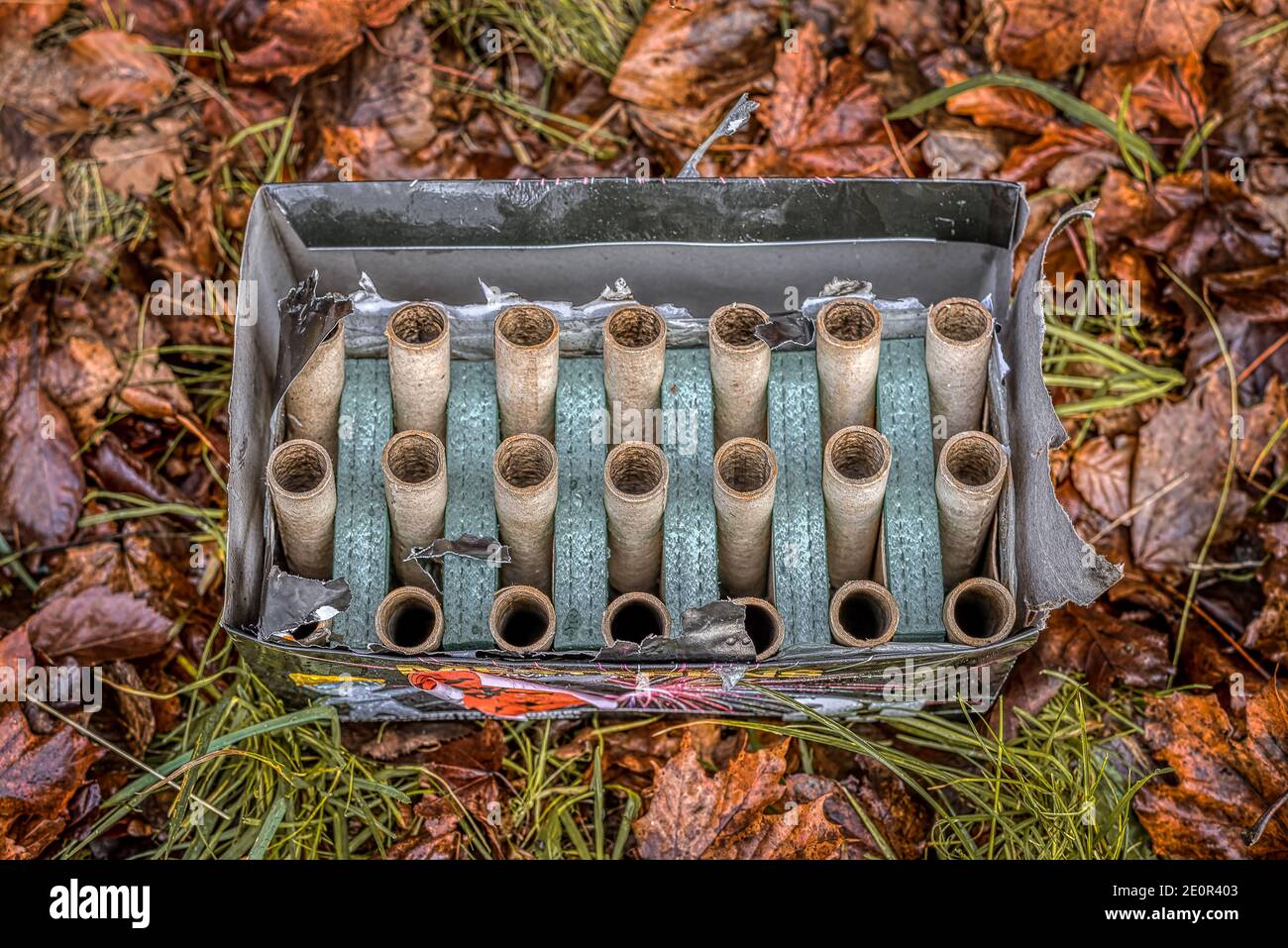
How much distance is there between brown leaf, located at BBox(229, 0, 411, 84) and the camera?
3529 millimetres

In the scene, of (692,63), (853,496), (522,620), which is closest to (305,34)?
(692,63)

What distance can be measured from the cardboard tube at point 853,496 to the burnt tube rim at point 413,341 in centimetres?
90

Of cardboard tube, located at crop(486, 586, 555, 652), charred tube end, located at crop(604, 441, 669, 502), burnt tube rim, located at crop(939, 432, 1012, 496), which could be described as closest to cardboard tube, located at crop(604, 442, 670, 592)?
charred tube end, located at crop(604, 441, 669, 502)

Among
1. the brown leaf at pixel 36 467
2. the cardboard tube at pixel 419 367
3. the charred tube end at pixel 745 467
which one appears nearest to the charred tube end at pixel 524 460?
the cardboard tube at pixel 419 367

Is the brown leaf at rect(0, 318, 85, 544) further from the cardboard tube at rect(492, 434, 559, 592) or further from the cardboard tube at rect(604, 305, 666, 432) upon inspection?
the cardboard tube at rect(604, 305, 666, 432)

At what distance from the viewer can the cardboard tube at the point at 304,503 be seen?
7.96 feet

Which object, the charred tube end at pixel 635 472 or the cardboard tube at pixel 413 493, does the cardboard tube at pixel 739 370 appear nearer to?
the charred tube end at pixel 635 472

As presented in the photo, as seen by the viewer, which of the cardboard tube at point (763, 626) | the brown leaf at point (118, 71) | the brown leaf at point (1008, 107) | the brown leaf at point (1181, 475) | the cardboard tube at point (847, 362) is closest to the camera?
the cardboard tube at point (763, 626)

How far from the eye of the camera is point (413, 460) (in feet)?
8.36

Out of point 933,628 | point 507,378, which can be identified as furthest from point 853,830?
point 507,378

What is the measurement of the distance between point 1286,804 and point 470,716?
6.23ft

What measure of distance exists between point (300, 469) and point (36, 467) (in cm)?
105

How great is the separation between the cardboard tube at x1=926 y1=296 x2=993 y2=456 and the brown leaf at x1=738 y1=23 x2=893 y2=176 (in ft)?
3.30

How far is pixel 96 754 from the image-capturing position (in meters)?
2.71
